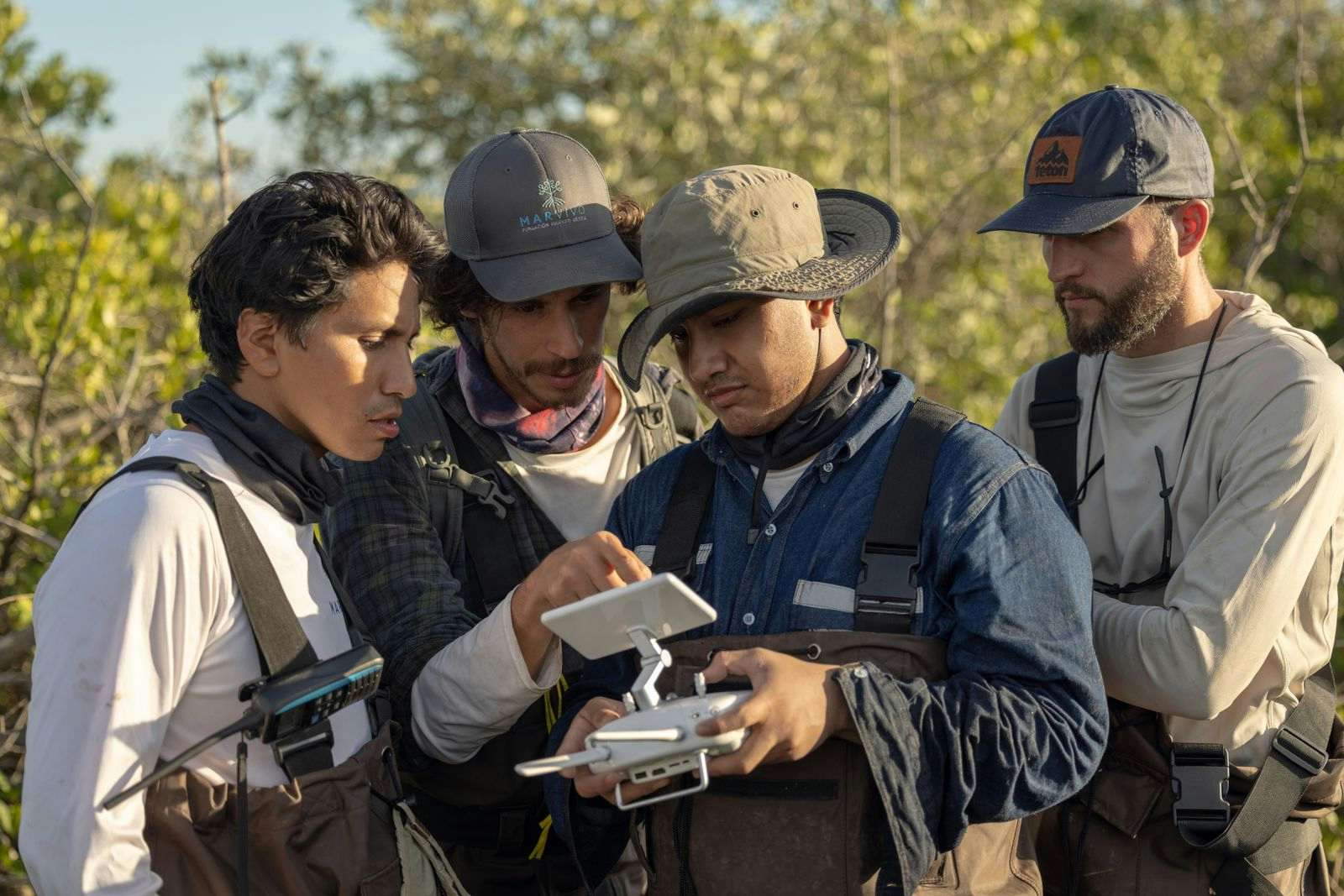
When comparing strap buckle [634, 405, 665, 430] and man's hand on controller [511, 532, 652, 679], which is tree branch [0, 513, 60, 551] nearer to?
strap buckle [634, 405, 665, 430]

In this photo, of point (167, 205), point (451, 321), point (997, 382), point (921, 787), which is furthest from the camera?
point (997, 382)

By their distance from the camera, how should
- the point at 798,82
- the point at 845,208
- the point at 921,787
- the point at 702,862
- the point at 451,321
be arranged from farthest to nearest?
the point at 798,82 < the point at 451,321 < the point at 845,208 < the point at 702,862 < the point at 921,787

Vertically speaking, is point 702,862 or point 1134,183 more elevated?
point 1134,183

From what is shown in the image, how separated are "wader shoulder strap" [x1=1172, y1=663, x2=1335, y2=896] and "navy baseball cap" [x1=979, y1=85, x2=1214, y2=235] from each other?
1.09m

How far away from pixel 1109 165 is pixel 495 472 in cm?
147

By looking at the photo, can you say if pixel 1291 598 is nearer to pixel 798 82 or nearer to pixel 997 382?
pixel 997 382

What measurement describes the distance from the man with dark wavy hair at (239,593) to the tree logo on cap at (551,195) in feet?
1.22

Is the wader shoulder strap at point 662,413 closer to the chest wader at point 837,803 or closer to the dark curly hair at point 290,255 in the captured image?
the dark curly hair at point 290,255

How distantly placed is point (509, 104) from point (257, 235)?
883 centimetres

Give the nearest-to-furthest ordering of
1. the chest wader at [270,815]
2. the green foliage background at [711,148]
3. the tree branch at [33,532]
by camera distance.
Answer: the chest wader at [270,815] → the tree branch at [33,532] → the green foliage background at [711,148]

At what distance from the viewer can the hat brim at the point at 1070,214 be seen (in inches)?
115

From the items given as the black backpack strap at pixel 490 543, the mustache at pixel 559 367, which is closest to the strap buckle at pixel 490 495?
the black backpack strap at pixel 490 543

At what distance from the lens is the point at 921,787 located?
213 centimetres

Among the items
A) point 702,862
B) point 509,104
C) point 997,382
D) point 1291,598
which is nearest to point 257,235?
point 702,862
